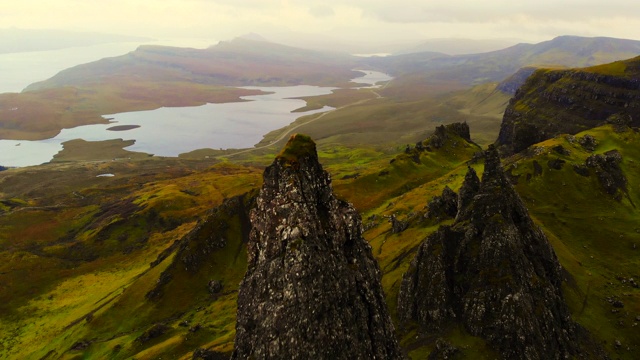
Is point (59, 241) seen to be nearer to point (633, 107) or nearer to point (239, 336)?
point (239, 336)

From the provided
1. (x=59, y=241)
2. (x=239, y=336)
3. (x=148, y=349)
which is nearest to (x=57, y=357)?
(x=148, y=349)

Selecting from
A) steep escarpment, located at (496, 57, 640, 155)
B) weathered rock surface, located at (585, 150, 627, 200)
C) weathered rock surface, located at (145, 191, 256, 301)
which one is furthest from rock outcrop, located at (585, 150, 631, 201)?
weathered rock surface, located at (145, 191, 256, 301)

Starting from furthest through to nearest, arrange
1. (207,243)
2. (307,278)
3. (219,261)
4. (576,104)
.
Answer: (576,104), (207,243), (219,261), (307,278)

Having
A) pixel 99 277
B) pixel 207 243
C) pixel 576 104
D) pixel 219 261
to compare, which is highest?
pixel 576 104

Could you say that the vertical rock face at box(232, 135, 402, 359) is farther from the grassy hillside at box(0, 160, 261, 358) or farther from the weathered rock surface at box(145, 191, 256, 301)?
the weathered rock surface at box(145, 191, 256, 301)

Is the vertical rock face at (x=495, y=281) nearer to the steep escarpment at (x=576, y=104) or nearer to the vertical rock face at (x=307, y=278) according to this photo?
the vertical rock face at (x=307, y=278)

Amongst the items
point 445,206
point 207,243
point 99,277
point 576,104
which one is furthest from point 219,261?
point 576,104

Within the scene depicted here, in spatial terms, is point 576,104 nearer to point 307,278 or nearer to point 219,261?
point 219,261
